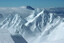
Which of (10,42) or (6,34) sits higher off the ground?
(6,34)

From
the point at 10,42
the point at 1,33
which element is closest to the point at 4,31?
the point at 1,33

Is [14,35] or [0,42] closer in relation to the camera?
[0,42]

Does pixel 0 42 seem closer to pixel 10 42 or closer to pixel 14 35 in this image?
pixel 10 42

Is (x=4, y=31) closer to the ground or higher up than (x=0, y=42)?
higher up

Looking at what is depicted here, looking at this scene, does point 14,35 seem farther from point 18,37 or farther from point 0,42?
point 0,42

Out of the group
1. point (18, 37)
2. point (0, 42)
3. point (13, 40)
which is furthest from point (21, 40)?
point (0, 42)

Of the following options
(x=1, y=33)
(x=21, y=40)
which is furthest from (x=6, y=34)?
(x=21, y=40)

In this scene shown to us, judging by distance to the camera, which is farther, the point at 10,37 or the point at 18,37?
the point at 18,37
